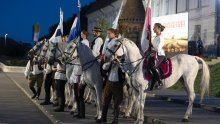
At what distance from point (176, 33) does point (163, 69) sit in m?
18.0

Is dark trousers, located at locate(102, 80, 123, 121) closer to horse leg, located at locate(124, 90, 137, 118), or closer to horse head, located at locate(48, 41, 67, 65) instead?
horse leg, located at locate(124, 90, 137, 118)

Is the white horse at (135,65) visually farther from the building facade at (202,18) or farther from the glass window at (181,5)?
the glass window at (181,5)

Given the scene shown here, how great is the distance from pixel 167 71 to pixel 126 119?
224 centimetres

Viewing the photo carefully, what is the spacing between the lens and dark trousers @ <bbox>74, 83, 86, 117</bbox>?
17.0m

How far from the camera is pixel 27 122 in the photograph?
16125mm

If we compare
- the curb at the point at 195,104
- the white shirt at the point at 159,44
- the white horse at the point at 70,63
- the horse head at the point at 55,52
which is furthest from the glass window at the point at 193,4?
the white shirt at the point at 159,44

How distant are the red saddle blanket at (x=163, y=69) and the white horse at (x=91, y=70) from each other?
1.64 m

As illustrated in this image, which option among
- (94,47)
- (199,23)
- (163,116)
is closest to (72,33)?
(94,47)

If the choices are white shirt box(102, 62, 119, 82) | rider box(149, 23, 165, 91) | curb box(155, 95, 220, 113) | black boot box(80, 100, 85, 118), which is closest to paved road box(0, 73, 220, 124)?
black boot box(80, 100, 85, 118)

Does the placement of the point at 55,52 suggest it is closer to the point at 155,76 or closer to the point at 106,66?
the point at 106,66

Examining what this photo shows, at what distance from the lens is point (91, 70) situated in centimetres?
1633

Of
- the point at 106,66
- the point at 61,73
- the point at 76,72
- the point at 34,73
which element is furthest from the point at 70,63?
the point at 34,73

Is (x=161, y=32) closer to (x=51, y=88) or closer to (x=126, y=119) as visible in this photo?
(x=126, y=119)

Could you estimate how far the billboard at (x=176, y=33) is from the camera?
108ft
